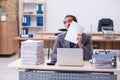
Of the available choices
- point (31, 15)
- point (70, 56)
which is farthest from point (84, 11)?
point (70, 56)

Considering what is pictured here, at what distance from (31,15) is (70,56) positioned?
6.08 m

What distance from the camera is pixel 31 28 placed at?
855 cm

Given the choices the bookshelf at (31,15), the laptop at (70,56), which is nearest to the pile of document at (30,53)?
the laptop at (70,56)

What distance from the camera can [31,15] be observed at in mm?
8391

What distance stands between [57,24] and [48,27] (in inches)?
12.6

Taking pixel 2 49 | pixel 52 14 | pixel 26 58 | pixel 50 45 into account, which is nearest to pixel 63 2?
pixel 52 14

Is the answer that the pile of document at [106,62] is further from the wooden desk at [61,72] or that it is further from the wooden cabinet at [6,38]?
the wooden cabinet at [6,38]

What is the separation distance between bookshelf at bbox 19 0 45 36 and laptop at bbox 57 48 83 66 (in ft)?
18.8

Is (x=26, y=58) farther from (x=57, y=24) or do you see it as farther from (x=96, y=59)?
(x=57, y=24)

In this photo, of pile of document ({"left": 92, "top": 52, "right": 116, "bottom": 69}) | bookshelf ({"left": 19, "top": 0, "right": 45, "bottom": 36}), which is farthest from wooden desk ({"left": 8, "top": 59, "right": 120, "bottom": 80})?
bookshelf ({"left": 19, "top": 0, "right": 45, "bottom": 36})

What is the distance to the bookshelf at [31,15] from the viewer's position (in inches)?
323

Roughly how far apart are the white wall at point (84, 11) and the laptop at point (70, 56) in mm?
5850

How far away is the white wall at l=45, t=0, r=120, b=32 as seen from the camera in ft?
27.0

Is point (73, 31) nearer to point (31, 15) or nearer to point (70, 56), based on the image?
point (70, 56)
